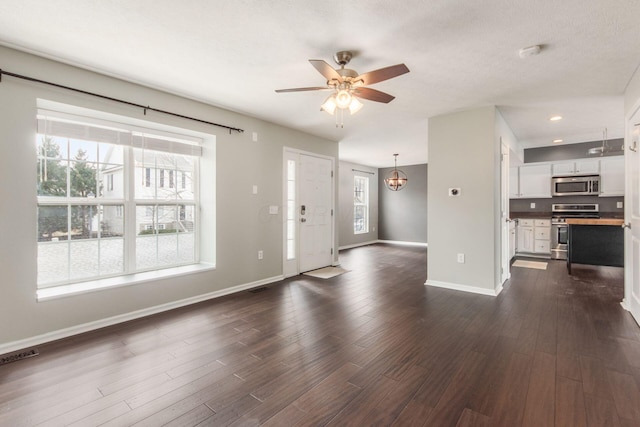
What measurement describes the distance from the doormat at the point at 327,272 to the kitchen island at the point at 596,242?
396 centimetres

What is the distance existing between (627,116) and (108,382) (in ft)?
18.1

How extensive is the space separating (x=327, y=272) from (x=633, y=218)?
3981 millimetres

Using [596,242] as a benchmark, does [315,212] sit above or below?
above

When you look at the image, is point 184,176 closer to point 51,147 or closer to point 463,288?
point 51,147

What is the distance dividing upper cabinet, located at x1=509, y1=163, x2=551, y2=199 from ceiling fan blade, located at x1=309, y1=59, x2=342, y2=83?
6.46 meters

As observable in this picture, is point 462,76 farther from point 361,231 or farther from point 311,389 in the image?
point 361,231

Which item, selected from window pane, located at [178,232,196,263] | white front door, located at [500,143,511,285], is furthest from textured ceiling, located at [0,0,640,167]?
window pane, located at [178,232,196,263]

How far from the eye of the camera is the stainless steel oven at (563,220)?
6.36 metres

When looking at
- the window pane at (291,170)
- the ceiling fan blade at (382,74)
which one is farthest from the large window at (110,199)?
the ceiling fan blade at (382,74)

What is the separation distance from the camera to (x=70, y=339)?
2668 mm

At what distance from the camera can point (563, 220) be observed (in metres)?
6.48

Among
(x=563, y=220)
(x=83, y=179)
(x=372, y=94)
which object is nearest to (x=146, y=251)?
(x=83, y=179)

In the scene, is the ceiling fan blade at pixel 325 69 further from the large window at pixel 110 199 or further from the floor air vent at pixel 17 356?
the floor air vent at pixel 17 356

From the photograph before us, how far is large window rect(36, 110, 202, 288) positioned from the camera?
2.85 metres
